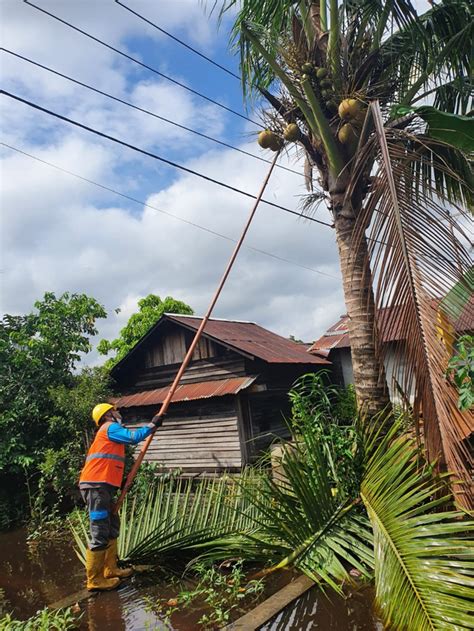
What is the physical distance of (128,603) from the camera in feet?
13.3

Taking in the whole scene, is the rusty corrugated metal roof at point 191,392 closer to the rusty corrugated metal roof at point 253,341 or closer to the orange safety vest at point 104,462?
the rusty corrugated metal roof at point 253,341

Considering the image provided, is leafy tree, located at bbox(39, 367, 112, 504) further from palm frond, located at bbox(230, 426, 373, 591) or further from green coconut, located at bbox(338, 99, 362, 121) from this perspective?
green coconut, located at bbox(338, 99, 362, 121)

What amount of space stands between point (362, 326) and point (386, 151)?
1737 mm

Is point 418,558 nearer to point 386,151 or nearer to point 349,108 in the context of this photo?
point 386,151

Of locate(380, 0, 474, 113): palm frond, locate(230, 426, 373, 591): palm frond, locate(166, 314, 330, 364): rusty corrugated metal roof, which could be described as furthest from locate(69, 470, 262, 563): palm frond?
locate(166, 314, 330, 364): rusty corrugated metal roof

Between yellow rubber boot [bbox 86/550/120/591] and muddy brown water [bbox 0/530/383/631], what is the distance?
0.07 m

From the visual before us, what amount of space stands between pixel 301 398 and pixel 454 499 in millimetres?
1836

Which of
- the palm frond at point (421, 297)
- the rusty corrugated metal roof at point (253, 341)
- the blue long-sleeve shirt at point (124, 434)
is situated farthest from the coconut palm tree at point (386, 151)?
the rusty corrugated metal roof at point (253, 341)

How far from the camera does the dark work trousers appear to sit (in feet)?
14.9

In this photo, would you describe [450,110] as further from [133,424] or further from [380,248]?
[133,424]

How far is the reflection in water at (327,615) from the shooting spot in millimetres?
3016

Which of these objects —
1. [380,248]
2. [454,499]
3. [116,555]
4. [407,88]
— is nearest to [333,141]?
[407,88]

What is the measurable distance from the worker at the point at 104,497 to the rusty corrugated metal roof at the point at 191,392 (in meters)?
5.28

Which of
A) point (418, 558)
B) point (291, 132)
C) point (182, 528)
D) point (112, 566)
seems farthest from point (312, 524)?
point (291, 132)
